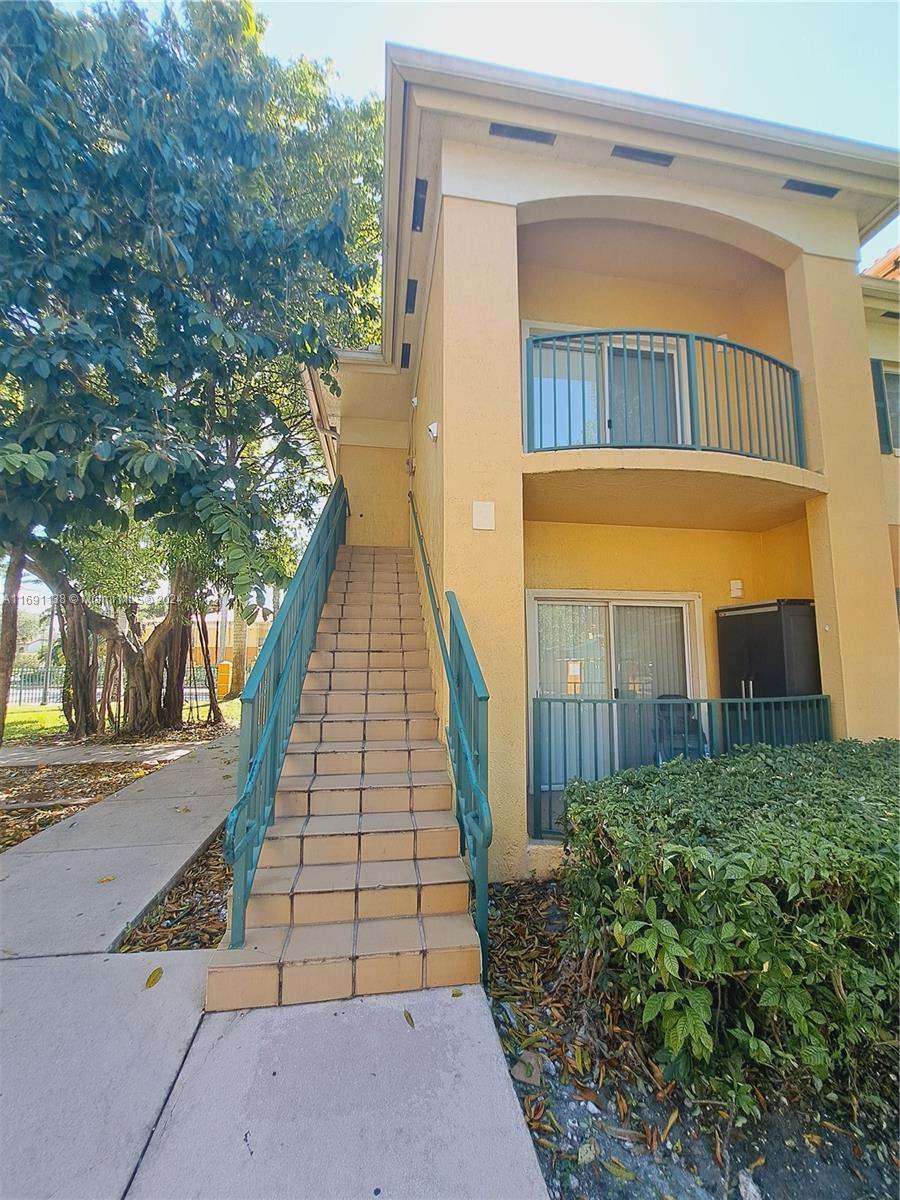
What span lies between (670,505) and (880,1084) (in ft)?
13.5

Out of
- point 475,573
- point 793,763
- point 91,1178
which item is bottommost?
point 91,1178

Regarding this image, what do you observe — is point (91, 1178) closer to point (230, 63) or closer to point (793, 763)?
point (793, 763)

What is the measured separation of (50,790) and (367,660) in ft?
15.1

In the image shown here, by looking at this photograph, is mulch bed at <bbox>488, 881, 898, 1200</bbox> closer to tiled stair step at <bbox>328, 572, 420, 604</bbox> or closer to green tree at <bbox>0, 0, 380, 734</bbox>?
green tree at <bbox>0, 0, 380, 734</bbox>

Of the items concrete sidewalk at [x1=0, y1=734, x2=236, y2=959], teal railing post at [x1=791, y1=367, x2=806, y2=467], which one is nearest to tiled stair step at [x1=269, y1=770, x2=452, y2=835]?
concrete sidewalk at [x1=0, y1=734, x2=236, y2=959]

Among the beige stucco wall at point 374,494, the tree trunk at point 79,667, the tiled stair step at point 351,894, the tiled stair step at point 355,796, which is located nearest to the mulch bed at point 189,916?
the tiled stair step at point 351,894

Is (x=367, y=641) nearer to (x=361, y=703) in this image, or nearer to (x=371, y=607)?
(x=371, y=607)

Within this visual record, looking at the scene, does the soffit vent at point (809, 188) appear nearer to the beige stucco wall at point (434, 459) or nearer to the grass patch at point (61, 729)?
the beige stucco wall at point (434, 459)

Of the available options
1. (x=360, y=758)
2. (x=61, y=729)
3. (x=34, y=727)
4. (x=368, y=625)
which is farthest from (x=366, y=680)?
(x=34, y=727)

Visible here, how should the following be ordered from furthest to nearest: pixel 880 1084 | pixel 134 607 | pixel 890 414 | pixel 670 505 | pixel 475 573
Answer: pixel 134 607, pixel 890 414, pixel 670 505, pixel 475 573, pixel 880 1084

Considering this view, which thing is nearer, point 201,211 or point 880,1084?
point 880,1084

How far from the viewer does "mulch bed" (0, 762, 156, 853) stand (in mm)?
4879

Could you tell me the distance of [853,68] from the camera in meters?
4.46

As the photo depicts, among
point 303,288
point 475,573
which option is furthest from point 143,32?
point 475,573
